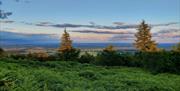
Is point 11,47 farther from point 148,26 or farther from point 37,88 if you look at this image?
point 148,26

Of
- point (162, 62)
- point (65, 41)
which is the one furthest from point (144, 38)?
point (162, 62)

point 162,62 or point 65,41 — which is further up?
point 162,62

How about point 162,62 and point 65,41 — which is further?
point 65,41

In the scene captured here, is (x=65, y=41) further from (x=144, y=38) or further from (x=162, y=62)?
(x=162, y=62)

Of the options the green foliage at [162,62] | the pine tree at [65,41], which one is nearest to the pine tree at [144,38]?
the pine tree at [65,41]

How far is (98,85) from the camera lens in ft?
22.6

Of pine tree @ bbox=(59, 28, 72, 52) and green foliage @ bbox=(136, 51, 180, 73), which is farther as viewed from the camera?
pine tree @ bbox=(59, 28, 72, 52)

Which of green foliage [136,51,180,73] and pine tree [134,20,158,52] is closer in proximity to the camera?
green foliage [136,51,180,73]

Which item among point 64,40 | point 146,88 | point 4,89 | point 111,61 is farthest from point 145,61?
point 64,40

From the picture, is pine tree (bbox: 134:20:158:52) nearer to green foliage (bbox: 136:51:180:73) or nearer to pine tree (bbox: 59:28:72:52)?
pine tree (bbox: 59:28:72:52)

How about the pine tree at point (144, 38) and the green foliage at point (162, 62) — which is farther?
the pine tree at point (144, 38)

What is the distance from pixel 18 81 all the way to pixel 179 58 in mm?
8395

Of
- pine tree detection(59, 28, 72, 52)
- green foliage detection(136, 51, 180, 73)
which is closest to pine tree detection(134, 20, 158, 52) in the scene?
pine tree detection(59, 28, 72, 52)

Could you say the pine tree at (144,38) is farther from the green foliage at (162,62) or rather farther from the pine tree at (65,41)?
the green foliage at (162,62)
